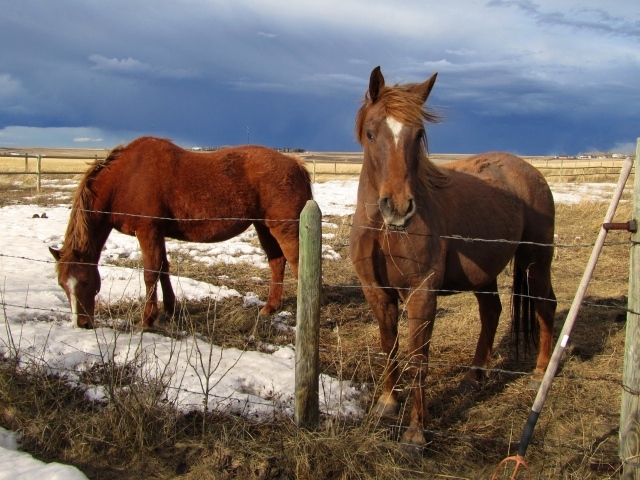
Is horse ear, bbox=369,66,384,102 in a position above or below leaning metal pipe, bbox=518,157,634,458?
above

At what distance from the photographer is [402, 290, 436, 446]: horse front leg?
3.16 meters

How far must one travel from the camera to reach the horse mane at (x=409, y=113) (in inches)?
123

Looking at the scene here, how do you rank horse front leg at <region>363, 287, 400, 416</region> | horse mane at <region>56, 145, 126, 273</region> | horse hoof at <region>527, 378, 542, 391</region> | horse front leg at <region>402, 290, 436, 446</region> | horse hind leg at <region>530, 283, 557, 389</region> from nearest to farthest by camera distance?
horse front leg at <region>402, 290, 436, 446</region>
horse front leg at <region>363, 287, 400, 416</region>
horse hoof at <region>527, 378, 542, 391</region>
horse hind leg at <region>530, 283, 557, 389</region>
horse mane at <region>56, 145, 126, 273</region>

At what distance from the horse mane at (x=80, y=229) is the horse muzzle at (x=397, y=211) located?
343cm

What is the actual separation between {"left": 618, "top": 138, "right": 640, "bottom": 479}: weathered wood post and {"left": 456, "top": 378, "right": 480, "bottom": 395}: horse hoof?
1.44 metres

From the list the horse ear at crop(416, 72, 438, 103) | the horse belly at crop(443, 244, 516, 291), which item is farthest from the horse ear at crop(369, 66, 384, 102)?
the horse belly at crop(443, 244, 516, 291)

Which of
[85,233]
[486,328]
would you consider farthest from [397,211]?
[85,233]

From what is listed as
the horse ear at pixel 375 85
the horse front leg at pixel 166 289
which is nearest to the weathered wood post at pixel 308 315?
the horse ear at pixel 375 85

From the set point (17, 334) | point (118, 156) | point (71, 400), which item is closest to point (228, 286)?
point (118, 156)

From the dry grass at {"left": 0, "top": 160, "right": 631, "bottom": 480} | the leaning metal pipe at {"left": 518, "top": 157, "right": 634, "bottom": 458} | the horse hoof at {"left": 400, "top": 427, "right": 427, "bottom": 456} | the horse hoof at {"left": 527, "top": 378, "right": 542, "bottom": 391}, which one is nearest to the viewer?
the leaning metal pipe at {"left": 518, "top": 157, "right": 634, "bottom": 458}

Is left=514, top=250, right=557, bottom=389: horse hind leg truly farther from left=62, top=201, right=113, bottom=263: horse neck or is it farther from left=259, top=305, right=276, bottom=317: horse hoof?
left=62, top=201, right=113, bottom=263: horse neck

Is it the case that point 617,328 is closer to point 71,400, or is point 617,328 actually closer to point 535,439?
point 535,439

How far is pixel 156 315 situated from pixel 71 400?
1.99 metres

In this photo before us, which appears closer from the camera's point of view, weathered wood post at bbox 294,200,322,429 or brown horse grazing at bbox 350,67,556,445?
weathered wood post at bbox 294,200,322,429
